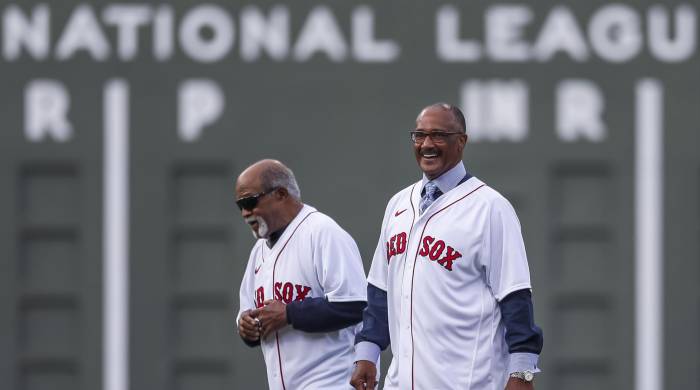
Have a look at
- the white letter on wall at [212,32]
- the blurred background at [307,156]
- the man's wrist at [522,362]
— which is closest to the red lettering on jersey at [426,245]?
the man's wrist at [522,362]

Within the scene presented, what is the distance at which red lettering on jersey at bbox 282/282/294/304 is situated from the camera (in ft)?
14.5

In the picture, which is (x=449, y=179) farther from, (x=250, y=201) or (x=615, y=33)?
(x=615, y=33)

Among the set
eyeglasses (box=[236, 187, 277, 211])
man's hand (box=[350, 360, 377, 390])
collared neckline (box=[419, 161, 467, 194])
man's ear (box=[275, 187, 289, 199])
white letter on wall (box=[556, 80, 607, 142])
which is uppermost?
white letter on wall (box=[556, 80, 607, 142])

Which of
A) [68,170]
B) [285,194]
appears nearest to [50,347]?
[68,170]

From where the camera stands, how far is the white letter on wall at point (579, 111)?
21.4ft

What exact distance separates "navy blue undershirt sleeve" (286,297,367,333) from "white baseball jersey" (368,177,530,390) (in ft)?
1.22

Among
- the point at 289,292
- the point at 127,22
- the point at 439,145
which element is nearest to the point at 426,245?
the point at 439,145

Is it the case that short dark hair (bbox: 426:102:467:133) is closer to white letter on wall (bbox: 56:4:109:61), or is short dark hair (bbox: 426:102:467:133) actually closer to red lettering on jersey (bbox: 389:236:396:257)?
red lettering on jersey (bbox: 389:236:396:257)

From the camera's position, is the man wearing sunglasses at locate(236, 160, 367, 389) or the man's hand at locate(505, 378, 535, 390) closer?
the man's hand at locate(505, 378, 535, 390)

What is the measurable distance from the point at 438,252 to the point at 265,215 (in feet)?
2.35

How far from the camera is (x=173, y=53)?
6.58 meters

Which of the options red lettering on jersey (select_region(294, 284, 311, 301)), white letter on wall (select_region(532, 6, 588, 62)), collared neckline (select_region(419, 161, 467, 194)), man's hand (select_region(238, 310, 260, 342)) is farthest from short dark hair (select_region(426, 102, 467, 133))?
white letter on wall (select_region(532, 6, 588, 62))

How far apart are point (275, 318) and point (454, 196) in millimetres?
692

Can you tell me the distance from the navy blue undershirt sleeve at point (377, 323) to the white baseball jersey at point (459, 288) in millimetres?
195
